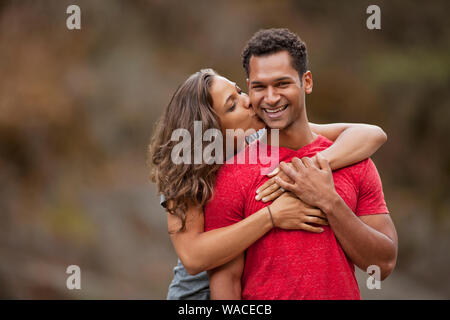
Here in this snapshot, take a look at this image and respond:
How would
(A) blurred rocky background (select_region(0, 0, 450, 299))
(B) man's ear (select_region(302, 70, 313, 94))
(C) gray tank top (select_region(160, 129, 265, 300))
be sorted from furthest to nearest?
1. (A) blurred rocky background (select_region(0, 0, 450, 299))
2. (C) gray tank top (select_region(160, 129, 265, 300))
3. (B) man's ear (select_region(302, 70, 313, 94))

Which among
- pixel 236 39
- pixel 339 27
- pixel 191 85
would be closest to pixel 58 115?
pixel 236 39

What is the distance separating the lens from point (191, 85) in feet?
6.00

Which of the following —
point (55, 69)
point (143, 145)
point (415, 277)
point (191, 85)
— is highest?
point (55, 69)

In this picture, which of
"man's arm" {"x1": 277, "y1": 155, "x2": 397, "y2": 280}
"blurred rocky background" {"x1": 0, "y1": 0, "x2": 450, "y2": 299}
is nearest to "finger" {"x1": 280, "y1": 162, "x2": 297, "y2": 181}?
"man's arm" {"x1": 277, "y1": 155, "x2": 397, "y2": 280}

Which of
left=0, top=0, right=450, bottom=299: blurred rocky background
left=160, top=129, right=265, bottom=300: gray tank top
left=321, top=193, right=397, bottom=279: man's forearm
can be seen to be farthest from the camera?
left=0, top=0, right=450, bottom=299: blurred rocky background

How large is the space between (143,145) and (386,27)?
4153 millimetres

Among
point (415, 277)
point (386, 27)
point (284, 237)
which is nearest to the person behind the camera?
point (284, 237)

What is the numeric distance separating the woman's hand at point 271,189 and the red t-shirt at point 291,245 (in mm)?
20

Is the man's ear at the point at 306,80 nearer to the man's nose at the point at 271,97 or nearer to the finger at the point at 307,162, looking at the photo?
the man's nose at the point at 271,97

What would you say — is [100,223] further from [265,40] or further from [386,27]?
[265,40]

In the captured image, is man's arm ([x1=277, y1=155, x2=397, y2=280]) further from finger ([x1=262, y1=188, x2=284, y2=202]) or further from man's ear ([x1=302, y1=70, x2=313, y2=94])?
man's ear ([x1=302, y1=70, x2=313, y2=94])

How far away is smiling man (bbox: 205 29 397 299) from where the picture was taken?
63.9 inches

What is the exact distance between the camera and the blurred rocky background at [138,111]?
277 inches

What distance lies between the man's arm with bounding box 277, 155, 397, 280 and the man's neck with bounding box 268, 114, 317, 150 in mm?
115
